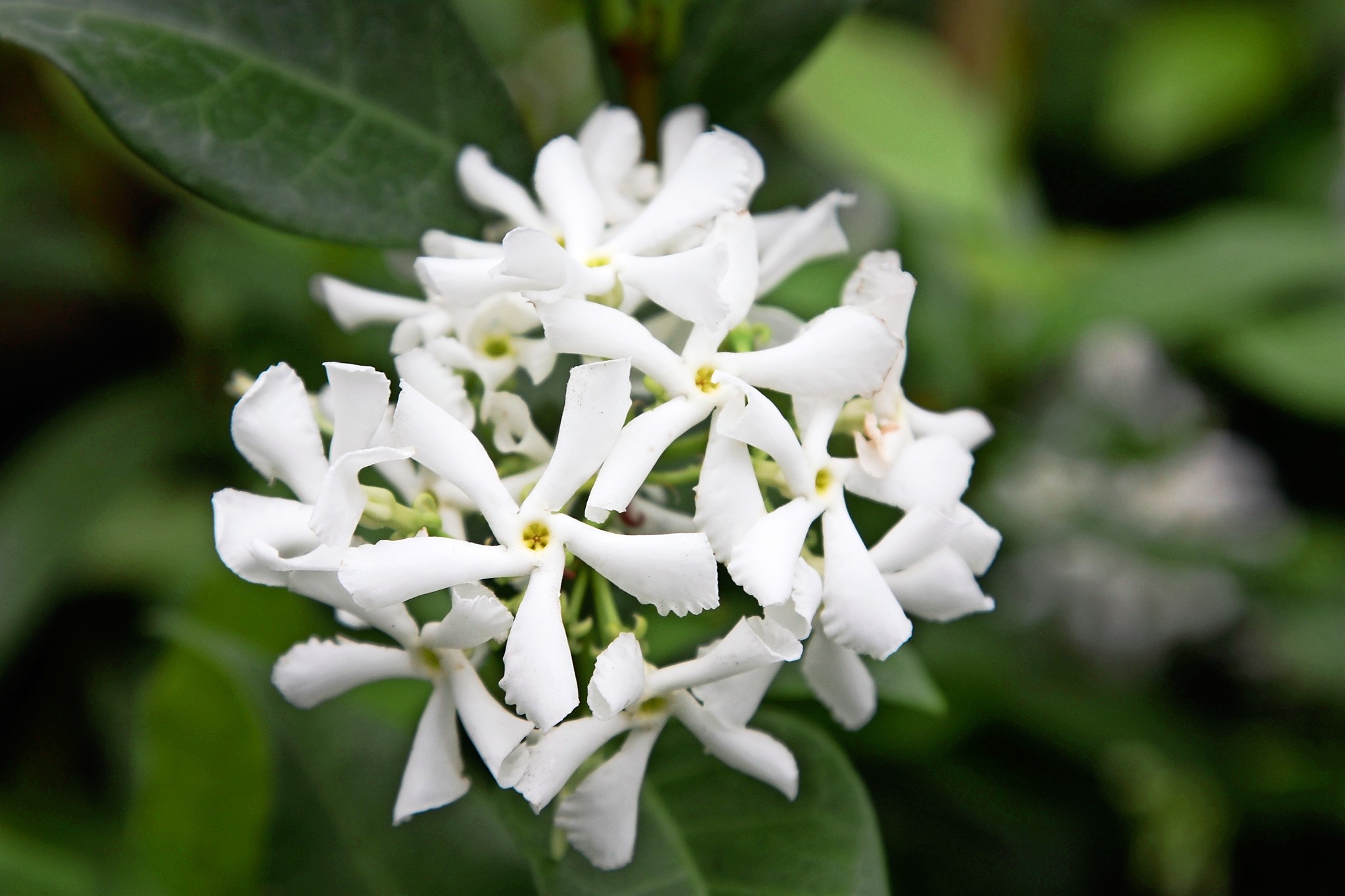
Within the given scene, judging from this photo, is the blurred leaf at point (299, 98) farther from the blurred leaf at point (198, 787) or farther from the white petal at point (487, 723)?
the blurred leaf at point (198, 787)

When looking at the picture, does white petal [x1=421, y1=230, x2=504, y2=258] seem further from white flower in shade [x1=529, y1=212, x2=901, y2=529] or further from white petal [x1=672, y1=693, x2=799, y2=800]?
white petal [x1=672, y1=693, x2=799, y2=800]

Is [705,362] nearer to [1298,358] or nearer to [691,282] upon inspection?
[691,282]

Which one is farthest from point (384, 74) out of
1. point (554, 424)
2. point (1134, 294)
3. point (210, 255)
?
point (1134, 294)

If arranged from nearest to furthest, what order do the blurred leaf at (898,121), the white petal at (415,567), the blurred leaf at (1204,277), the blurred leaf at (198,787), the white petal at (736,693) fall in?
the white petal at (415,567) < the white petal at (736,693) < the blurred leaf at (198,787) < the blurred leaf at (1204,277) < the blurred leaf at (898,121)

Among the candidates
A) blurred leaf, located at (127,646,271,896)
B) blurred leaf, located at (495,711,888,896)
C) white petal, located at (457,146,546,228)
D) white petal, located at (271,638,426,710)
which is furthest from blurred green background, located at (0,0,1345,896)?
white petal, located at (457,146,546,228)

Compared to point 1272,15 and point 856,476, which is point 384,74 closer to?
point 856,476

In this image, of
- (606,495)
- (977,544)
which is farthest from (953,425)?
(606,495)

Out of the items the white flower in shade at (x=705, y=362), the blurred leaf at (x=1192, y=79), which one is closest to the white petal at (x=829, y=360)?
the white flower in shade at (x=705, y=362)
